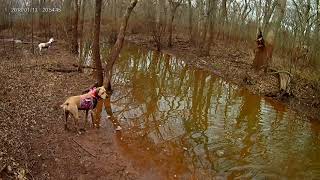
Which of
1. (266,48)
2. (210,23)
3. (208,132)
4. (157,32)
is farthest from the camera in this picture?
(157,32)

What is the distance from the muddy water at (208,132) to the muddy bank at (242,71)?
824mm

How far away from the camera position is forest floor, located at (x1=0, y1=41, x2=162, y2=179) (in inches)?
322

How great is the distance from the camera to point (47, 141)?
32.0 feet

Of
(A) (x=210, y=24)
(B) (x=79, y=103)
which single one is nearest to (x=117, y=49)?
(B) (x=79, y=103)

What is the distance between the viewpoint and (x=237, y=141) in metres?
11.9

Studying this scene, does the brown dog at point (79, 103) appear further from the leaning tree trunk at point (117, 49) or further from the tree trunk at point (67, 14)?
the tree trunk at point (67, 14)

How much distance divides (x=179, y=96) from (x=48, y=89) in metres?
5.51

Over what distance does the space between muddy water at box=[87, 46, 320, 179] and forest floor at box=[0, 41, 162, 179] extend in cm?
61

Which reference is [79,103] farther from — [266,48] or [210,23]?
[210,23]

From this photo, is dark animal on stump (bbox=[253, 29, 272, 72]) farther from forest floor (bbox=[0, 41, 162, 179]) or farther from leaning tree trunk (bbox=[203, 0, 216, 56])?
forest floor (bbox=[0, 41, 162, 179])

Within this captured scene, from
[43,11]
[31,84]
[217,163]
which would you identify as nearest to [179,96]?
[31,84]

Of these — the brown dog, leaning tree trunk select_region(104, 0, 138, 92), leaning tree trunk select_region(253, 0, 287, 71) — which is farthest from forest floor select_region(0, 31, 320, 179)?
leaning tree trunk select_region(104, 0, 138, 92)

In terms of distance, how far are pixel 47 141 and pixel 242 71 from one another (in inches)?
628

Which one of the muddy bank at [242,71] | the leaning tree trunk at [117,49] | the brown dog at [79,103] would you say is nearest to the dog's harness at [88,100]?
the brown dog at [79,103]
